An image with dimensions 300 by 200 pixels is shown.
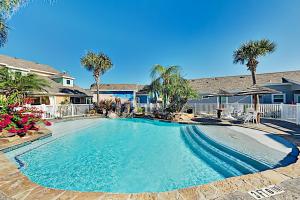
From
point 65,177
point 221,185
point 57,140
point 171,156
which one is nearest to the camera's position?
point 221,185

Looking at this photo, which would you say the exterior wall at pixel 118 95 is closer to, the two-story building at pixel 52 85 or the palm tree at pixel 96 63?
the two-story building at pixel 52 85

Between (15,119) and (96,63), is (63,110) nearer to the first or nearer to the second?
(96,63)

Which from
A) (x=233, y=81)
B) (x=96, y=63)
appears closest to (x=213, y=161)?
(x=96, y=63)

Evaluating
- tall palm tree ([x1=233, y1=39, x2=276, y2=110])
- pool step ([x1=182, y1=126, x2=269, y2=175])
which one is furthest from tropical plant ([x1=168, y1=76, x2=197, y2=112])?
tall palm tree ([x1=233, y1=39, x2=276, y2=110])

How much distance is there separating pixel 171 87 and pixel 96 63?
11.0 m

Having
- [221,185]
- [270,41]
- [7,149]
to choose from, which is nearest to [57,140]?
[7,149]

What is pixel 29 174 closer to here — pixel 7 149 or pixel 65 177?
pixel 65 177

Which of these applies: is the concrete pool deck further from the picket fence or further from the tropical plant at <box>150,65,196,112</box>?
the tropical plant at <box>150,65,196,112</box>

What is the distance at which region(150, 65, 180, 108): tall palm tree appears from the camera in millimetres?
18000

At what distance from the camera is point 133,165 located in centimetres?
Result: 549

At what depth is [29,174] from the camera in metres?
4.65

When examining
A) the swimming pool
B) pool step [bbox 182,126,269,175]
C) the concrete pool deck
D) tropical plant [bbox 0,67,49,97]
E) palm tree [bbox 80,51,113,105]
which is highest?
palm tree [bbox 80,51,113,105]

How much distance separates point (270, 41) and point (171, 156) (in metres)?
21.4

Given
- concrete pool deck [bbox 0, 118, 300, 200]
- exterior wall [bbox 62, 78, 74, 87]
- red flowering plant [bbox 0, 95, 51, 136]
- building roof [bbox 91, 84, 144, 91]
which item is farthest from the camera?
building roof [bbox 91, 84, 144, 91]
